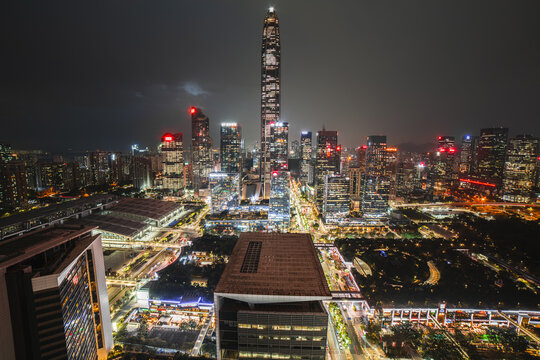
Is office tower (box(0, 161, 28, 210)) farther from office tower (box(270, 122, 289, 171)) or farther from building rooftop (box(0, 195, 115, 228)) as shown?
office tower (box(270, 122, 289, 171))

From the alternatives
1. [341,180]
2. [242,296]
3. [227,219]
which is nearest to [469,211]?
[341,180]

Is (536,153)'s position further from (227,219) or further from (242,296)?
(242,296)

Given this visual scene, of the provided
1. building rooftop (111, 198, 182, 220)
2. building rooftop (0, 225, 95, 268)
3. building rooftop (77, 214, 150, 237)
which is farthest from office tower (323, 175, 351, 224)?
building rooftop (0, 225, 95, 268)

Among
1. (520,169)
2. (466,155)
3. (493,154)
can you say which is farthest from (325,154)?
(466,155)

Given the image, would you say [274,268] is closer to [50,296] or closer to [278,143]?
[50,296]

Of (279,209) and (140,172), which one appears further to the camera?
(140,172)
